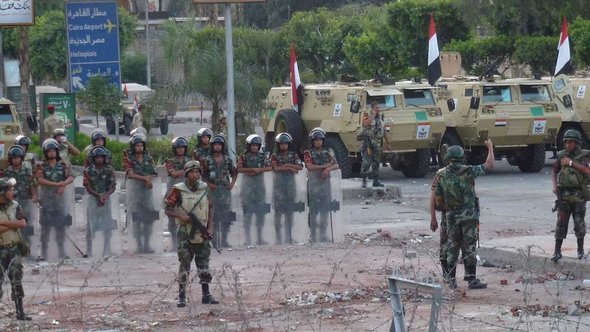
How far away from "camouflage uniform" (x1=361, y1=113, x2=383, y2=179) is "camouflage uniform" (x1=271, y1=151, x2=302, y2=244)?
A: 219 inches

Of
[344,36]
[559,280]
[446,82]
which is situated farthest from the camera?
[344,36]

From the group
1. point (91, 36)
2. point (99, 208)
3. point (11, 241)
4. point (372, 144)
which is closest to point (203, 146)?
point (99, 208)

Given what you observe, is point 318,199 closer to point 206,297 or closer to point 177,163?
point 177,163

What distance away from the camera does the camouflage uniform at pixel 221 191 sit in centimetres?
1553

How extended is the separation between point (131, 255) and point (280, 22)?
52.2 metres

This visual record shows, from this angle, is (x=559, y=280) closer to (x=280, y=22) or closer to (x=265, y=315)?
(x=265, y=315)

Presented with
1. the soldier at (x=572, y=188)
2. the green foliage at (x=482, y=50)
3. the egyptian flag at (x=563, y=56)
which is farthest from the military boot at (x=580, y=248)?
the green foliage at (x=482, y=50)

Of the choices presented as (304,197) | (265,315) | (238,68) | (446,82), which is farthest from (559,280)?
(238,68)

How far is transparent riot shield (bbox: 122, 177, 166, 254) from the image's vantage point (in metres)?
15.5

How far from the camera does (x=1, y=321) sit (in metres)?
10.8

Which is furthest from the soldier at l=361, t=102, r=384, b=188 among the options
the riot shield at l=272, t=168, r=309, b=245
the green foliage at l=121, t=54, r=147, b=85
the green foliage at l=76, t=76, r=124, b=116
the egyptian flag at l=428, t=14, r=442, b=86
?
the green foliage at l=121, t=54, r=147, b=85

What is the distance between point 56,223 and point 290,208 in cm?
285

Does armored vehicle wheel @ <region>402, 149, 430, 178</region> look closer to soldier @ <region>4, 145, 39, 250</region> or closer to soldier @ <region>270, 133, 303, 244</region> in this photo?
soldier @ <region>270, 133, 303, 244</region>

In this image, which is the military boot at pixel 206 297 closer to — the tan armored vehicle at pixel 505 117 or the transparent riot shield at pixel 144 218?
the transparent riot shield at pixel 144 218
